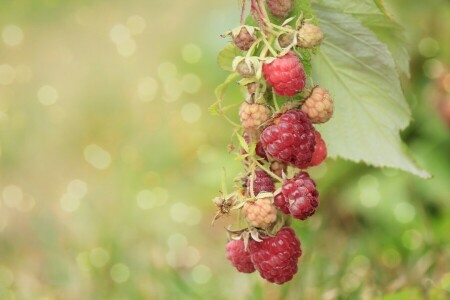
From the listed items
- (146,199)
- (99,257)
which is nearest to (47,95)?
(146,199)

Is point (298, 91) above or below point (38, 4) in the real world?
above

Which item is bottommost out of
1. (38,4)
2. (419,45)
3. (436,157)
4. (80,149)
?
(80,149)

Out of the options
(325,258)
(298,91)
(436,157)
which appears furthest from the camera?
(436,157)

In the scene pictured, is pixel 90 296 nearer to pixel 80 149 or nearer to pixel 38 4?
pixel 80 149

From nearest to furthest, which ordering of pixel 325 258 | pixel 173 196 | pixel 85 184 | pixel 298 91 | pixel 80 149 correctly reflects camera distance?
pixel 298 91, pixel 325 258, pixel 173 196, pixel 85 184, pixel 80 149

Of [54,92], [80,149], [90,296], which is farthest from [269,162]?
[54,92]

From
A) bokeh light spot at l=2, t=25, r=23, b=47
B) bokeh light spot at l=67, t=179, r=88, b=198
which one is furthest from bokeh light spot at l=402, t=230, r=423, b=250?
bokeh light spot at l=2, t=25, r=23, b=47

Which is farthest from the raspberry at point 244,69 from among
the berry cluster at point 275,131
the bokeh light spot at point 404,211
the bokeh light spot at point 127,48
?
the bokeh light spot at point 127,48

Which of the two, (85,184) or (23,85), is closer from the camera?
(85,184)

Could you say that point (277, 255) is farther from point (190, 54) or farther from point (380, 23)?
point (190, 54)
